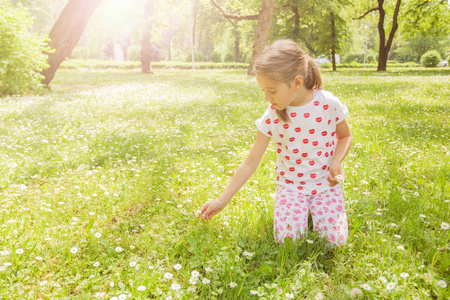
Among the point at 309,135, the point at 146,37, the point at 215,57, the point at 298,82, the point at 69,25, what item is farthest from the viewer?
the point at 215,57

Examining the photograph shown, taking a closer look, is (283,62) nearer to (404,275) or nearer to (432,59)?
(404,275)

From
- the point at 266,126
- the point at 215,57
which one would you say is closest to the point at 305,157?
the point at 266,126

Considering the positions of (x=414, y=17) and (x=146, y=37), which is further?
(x=414, y=17)

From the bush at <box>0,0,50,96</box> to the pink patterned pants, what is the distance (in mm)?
11196

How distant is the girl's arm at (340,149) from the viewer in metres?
2.64

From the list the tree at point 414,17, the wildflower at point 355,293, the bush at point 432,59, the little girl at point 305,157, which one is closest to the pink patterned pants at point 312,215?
the little girl at point 305,157

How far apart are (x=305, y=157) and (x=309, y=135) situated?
0.67 ft

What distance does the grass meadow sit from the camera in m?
2.09

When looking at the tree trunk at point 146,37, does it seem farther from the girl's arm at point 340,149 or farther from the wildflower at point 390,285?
the wildflower at point 390,285

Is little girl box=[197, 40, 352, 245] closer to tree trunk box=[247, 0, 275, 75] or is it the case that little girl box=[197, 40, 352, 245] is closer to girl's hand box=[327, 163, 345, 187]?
girl's hand box=[327, 163, 345, 187]

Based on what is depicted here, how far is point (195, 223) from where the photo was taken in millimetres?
2914

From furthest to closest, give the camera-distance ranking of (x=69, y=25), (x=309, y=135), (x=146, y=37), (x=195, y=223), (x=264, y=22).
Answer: (x=146, y=37)
(x=264, y=22)
(x=69, y=25)
(x=195, y=223)
(x=309, y=135)

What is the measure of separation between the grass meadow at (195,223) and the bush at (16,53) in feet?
21.5

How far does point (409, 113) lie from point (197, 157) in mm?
5134
